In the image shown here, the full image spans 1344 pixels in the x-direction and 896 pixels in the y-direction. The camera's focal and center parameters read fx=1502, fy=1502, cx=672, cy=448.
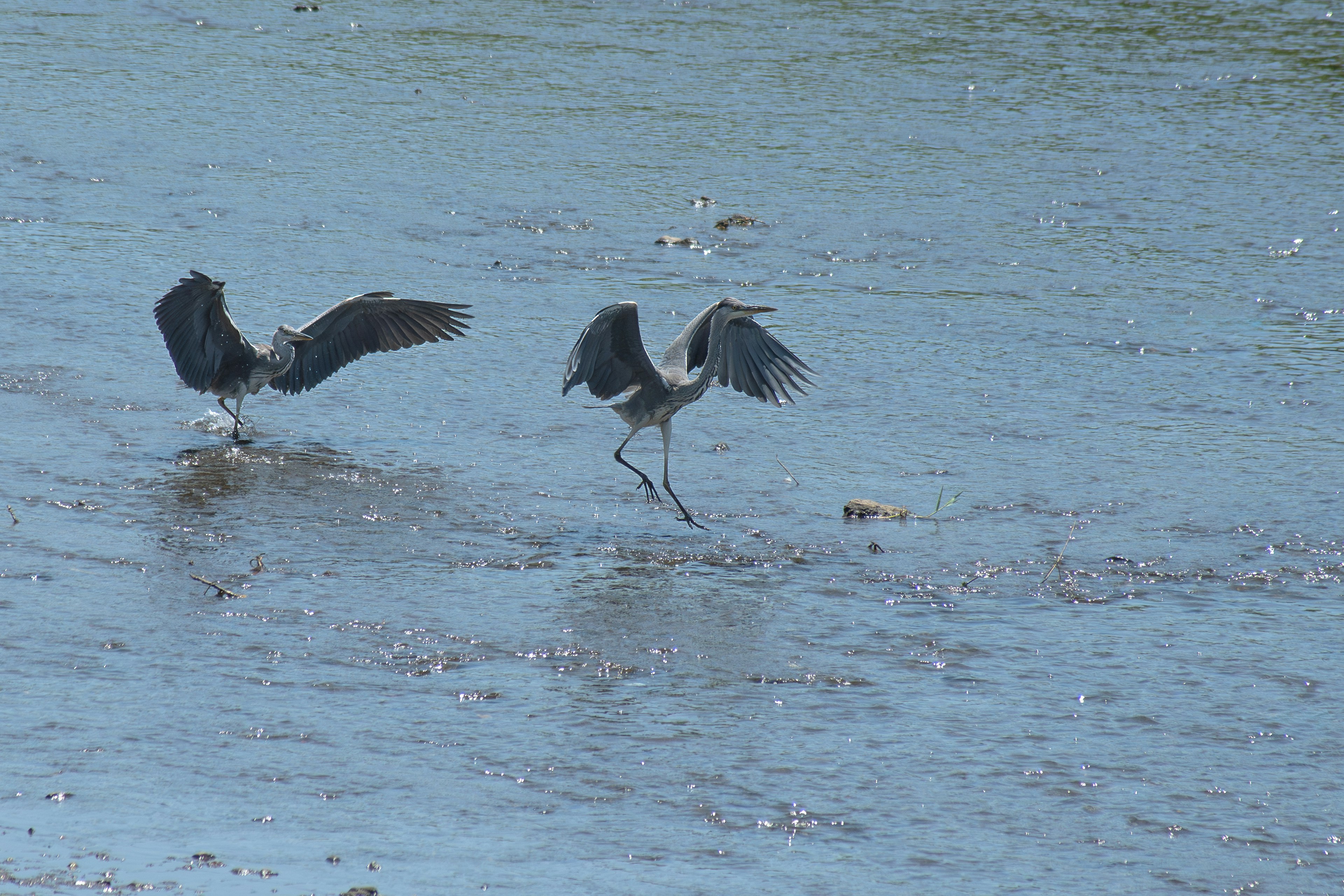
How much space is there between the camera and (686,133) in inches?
489

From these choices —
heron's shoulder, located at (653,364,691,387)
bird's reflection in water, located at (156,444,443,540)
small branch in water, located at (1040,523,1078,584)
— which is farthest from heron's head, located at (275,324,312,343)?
small branch in water, located at (1040,523,1078,584)

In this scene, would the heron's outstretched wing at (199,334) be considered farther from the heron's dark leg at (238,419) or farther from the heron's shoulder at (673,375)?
the heron's shoulder at (673,375)

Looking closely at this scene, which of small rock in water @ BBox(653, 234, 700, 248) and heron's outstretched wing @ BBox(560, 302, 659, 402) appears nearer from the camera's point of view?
heron's outstretched wing @ BBox(560, 302, 659, 402)

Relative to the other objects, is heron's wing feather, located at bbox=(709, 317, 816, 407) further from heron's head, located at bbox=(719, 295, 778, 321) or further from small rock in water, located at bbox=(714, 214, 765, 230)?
small rock in water, located at bbox=(714, 214, 765, 230)

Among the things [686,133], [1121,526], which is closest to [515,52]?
[686,133]

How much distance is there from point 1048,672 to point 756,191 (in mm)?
6806

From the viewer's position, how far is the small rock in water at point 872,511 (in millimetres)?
6289

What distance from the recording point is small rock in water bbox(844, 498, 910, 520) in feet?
20.6

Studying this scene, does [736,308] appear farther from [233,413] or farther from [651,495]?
[233,413]

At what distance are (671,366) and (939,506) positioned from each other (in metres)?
1.43

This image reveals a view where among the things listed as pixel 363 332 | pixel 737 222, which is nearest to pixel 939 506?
pixel 363 332

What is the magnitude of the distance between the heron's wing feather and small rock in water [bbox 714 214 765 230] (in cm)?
332

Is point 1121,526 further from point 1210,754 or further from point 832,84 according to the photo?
point 832,84

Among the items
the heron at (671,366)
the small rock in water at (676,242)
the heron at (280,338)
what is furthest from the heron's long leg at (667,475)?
the small rock in water at (676,242)
